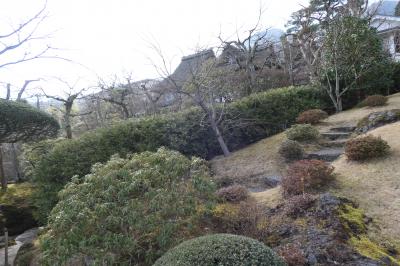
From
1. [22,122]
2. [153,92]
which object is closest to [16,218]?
[22,122]

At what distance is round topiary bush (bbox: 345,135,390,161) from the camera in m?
6.99

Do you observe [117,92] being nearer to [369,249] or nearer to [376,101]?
[376,101]

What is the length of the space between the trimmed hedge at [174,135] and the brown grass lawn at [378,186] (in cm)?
403

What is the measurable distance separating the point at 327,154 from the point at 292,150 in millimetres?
844

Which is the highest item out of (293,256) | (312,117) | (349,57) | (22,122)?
(349,57)

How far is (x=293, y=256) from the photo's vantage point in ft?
13.1

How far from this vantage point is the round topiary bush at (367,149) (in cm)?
699

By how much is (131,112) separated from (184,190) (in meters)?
17.0

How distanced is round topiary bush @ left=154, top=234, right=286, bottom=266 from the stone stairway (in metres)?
5.50

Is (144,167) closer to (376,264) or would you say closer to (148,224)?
(148,224)

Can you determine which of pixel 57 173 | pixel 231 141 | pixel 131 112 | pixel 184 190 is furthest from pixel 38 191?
pixel 131 112

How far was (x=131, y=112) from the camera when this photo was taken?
21.1 metres

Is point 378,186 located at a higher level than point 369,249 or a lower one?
higher

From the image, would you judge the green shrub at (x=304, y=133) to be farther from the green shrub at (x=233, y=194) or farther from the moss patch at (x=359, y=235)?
the moss patch at (x=359, y=235)
